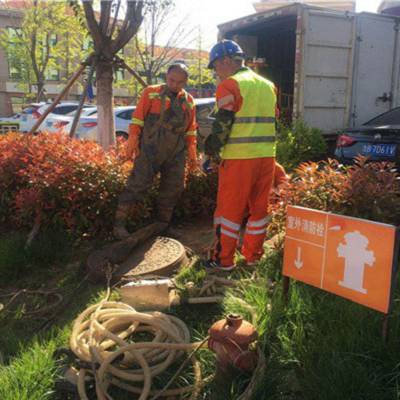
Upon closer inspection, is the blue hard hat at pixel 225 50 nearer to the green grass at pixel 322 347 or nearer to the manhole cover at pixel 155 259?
the manhole cover at pixel 155 259

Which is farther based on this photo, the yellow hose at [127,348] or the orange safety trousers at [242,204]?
the orange safety trousers at [242,204]

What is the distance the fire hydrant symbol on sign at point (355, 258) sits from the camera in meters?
2.40

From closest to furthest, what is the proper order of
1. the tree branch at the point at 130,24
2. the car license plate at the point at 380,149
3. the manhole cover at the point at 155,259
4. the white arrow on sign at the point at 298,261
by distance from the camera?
1. the white arrow on sign at the point at 298,261
2. the manhole cover at the point at 155,259
3. the car license plate at the point at 380,149
4. the tree branch at the point at 130,24

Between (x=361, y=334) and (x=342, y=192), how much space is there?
1.28m

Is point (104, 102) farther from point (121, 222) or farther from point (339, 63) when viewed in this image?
point (339, 63)

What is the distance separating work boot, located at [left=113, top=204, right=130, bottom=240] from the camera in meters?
4.69

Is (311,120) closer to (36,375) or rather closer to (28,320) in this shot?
(28,320)

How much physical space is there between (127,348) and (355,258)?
133 cm

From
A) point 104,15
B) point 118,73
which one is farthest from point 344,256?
point 118,73

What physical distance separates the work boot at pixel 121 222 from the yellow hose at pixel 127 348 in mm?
1589

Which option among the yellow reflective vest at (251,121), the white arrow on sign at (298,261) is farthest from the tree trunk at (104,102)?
the white arrow on sign at (298,261)

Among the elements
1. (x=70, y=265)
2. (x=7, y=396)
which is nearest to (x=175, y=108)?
(x=70, y=265)

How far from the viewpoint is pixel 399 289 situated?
2963 millimetres

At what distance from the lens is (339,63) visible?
8.65m
